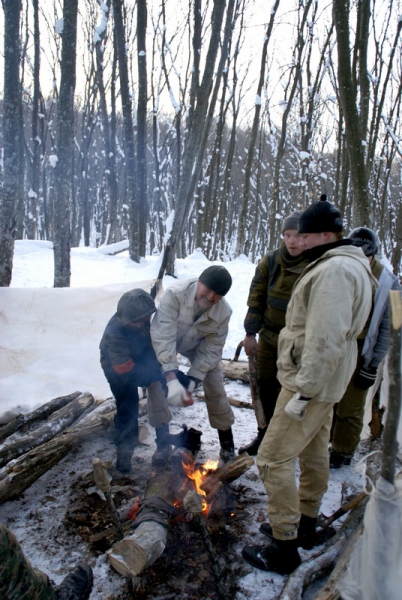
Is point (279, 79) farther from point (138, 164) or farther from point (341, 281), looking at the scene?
point (341, 281)

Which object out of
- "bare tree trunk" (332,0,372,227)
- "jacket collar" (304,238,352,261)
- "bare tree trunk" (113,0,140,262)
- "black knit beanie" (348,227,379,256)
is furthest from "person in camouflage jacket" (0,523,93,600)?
"bare tree trunk" (113,0,140,262)

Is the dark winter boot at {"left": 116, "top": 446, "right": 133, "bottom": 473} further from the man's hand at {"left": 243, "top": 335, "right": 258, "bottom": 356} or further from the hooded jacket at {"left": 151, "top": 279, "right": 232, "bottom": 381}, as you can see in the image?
the man's hand at {"left": 243, "top": 335, "right": 258, "bottom": 356}

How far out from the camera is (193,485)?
277 centimetres

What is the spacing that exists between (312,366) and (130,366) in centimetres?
159

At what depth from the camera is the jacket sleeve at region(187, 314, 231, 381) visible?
10.3 ft

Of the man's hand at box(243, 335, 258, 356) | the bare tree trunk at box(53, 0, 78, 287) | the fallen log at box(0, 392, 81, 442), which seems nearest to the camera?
the fallen log at box(0, 392, 81, 442)

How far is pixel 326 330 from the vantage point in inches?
76.2

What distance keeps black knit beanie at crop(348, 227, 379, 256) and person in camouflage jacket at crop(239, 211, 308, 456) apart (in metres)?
0.41

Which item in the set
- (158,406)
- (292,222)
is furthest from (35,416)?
(292,222)

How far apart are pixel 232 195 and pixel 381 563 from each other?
30381 mm

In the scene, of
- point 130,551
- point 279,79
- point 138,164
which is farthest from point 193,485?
point 279,79

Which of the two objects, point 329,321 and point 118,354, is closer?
point 329,321

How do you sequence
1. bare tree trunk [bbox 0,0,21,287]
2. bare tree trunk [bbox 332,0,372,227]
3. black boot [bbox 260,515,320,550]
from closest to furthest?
black boot [bbox 260,515,320,550], bare tree trunk [bbox 332,0,372,227], bare tree trunk [bbox 0,0,21,287]

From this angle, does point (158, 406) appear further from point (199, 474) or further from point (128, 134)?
point (128, 134)
